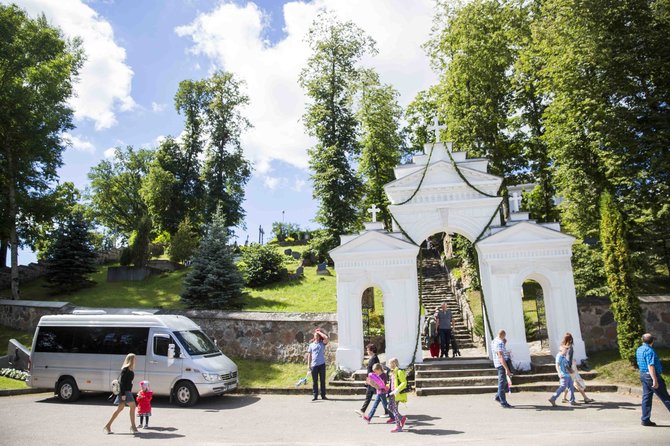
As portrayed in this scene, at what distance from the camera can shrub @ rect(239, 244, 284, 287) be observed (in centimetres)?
2603

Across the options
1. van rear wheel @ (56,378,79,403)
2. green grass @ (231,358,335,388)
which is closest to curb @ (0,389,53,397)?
van rear wheel @ (56,378,79,403)

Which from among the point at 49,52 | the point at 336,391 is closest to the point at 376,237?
the point at 336,391

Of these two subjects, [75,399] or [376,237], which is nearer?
[75,399]

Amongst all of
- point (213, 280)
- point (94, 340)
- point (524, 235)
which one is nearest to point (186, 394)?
point (94, 340)

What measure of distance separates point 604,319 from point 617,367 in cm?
232

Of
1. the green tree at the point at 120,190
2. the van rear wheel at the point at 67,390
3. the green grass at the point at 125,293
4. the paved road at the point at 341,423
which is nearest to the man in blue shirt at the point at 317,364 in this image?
the paved road at the point at 341,423

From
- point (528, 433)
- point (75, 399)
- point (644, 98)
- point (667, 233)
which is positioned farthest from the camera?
point (667, 233)

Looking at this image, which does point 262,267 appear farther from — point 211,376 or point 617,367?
point 617,367

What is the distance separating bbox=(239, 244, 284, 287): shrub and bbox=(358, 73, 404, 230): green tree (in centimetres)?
705

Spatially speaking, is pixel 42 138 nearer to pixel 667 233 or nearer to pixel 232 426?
pixel 232 426

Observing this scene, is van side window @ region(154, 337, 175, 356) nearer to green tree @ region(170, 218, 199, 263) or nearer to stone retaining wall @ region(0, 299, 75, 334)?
stone retaining wall @ region(0, 299, 75, 334)

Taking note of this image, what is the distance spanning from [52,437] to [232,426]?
354 centimetres

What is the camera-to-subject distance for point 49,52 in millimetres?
26000

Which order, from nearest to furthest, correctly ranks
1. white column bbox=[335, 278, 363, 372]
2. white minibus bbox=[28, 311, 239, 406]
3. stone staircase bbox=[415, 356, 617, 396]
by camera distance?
white minibus bbox=[28, 311, 239, 406]
stone staircase bbox=[415, 356, 617, 396]
white column bbox=[335, 278, 363, 372]
